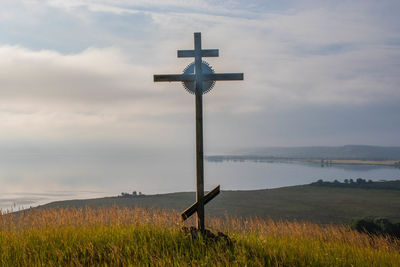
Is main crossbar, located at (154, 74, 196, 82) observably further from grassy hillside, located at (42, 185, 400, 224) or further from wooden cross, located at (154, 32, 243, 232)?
grassy hillside, located at (42, 185, 400, 224)

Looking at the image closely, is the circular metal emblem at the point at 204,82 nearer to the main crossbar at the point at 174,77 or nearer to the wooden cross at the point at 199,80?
the wooden cross at the point at 199,80

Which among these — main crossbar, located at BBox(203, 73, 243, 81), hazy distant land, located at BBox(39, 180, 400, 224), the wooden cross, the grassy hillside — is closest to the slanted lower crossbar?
the wooden cross

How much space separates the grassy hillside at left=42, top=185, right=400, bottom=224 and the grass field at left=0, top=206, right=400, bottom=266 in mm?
13543

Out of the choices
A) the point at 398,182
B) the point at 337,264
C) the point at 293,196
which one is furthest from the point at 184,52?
the point at 398,182

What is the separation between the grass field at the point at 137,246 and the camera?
23.8 feet

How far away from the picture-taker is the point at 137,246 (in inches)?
300

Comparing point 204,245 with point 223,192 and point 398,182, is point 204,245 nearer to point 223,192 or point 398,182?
A: point 223,192

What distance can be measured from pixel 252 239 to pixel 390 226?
8.31 metres

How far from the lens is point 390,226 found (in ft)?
48.7

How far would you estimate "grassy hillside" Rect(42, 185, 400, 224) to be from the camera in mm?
25977

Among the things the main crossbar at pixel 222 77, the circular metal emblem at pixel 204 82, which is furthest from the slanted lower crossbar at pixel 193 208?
the main crossbar at pixel 222 77

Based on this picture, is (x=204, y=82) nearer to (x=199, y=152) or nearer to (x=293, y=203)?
(x=199, y=152)

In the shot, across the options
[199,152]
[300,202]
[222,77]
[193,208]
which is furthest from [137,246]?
[300,202]

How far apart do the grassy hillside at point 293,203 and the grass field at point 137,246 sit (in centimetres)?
1354
